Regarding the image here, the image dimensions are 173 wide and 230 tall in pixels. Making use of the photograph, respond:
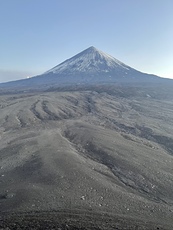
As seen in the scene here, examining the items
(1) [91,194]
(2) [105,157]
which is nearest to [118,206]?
(1) [91,194]

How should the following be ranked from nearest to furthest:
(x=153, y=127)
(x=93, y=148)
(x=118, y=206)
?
(x=118, y=206) < (x=93, y=148) < (x=153, y=127)

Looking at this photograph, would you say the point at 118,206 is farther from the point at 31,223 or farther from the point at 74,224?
the point at 31,223

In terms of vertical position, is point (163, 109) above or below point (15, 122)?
below

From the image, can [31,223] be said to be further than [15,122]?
No

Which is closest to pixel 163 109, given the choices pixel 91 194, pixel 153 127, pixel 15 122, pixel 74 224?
pixel 153 127

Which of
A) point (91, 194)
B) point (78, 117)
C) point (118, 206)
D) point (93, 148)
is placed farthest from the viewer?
point (78, 117)

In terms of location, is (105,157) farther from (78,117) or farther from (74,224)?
(78,117)
